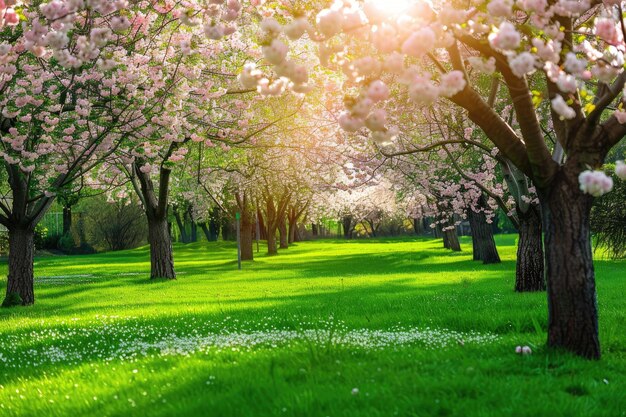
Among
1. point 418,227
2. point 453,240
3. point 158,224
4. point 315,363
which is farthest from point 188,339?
point 418,227

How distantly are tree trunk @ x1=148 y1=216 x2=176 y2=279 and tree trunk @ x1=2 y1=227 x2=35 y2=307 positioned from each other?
319 inches

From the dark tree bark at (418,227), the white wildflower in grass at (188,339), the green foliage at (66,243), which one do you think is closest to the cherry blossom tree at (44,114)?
the white wildflower in grass at (188,339)

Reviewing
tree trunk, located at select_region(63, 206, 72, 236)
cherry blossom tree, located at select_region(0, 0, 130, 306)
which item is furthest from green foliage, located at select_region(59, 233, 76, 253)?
cherry blossom tree, located at select_region(0, 0, 130, 306)

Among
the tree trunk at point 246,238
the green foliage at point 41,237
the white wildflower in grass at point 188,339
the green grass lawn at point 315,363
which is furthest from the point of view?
the green foliage at point 41,237

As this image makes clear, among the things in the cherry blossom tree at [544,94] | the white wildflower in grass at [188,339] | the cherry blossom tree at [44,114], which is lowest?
the white wildflower in grass at [188,339]

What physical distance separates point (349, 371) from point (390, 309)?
7.00 meters

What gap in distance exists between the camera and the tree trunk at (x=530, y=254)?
16.7m

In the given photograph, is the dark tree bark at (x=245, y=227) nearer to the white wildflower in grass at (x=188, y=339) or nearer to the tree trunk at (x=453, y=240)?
the tree trunk at (x=453, y=240)

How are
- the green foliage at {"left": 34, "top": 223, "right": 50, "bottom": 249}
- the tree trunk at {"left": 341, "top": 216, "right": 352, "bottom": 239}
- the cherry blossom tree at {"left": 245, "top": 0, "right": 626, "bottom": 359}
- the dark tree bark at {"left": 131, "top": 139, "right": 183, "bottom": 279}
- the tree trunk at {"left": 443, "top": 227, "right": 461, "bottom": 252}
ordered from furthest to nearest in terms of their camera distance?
the tree trunk at {"left": 341, "top": 216, "right": 352, "bottom": 239} < the green foliage at {"left": 34, "top": 223, "right": 50, "bottom": 249} < the tree trunk at {"left": 443, "top": 227, "right": 461, "bottom": 252} < the dark tree bark at {"left": 131, "top": 139, "right": 183, "bottom": 279} < the cherry blossom tree at {"left": 245, "top": 0, "right": 626, "bottom": 359}

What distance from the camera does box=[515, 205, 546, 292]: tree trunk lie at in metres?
16.7

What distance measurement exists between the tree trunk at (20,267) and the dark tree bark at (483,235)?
2027 cm

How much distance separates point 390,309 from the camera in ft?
44.7

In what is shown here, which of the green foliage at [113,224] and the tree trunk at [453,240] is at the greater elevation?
the green foliage at [113,224]

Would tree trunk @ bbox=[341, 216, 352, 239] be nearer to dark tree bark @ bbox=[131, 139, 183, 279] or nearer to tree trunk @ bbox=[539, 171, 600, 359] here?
dark tree bark @ bbox=[131, 139, 183, 279]
